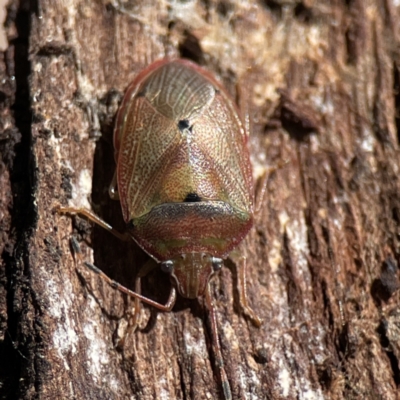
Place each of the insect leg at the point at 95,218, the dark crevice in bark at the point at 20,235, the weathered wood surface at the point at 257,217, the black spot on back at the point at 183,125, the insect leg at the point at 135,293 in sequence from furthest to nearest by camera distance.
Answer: the black spot on back at the point at 183,125
the insect leg at the point at 95,218
the insect leg at the point at 135,293
the weathered wood surface at the point at 257,217
the dark crevice in bark at the point at 20,235

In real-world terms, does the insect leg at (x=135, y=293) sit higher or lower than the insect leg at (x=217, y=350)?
higher

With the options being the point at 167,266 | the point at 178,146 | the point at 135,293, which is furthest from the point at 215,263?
the point at 178,146

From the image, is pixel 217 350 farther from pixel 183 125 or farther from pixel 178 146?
pixel 183 125

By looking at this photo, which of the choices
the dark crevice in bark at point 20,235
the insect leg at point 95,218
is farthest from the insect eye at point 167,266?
A: the dark crevice in bark at point 20,235

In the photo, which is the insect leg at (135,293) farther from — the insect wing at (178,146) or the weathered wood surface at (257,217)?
the insect wing at (178,146)

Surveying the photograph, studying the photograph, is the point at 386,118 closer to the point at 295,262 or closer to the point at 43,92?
the point at 295,262

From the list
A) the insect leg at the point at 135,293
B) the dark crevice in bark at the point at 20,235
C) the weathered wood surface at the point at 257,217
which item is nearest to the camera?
the dark crevice in bark at the point at 20,235
